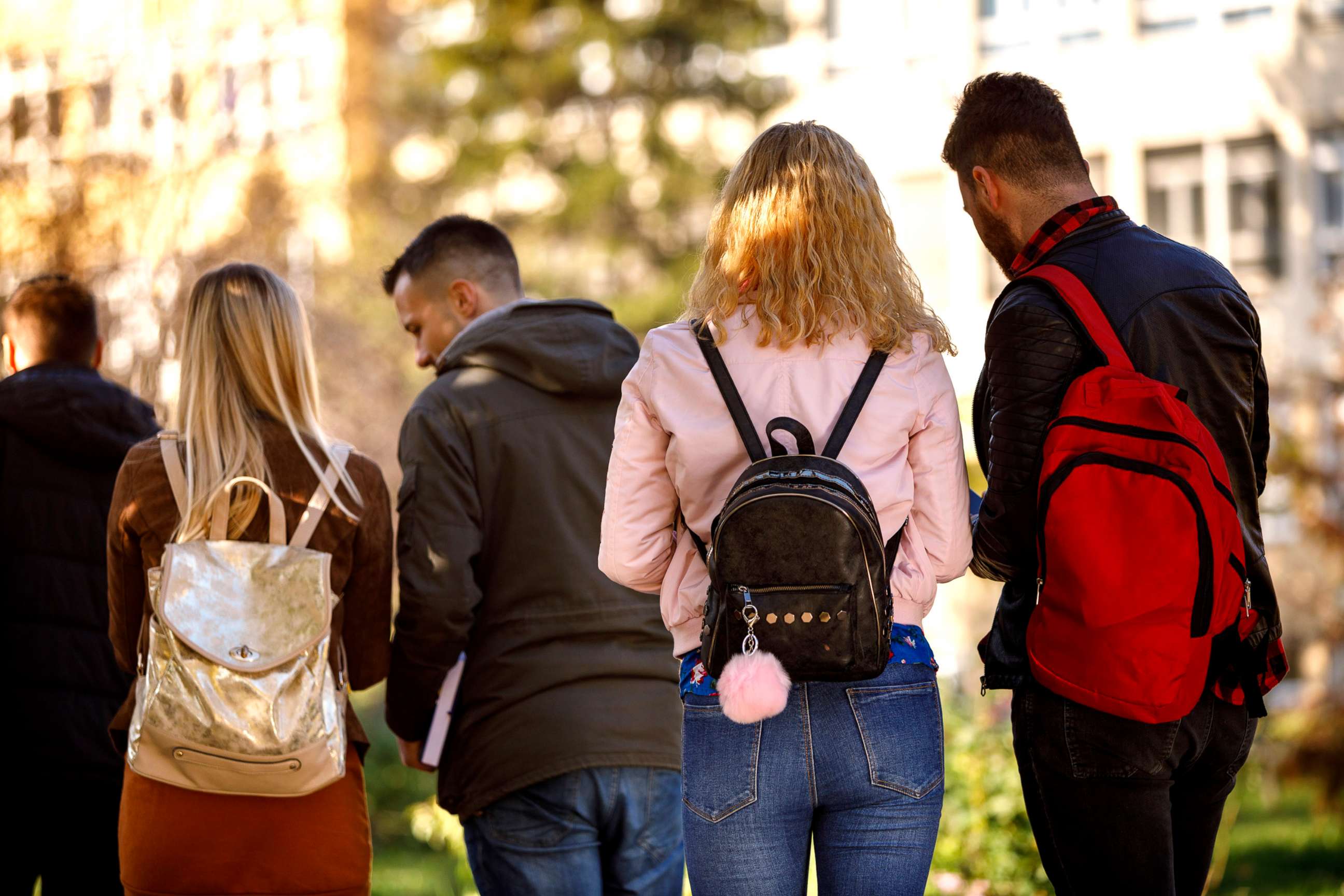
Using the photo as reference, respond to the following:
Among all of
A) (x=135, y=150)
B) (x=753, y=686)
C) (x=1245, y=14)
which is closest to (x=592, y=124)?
(x=1245, y=14)

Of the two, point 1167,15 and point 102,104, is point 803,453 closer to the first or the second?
point 102,104

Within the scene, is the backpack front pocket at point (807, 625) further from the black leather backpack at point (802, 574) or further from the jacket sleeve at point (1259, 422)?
the jacket sleeve at point (1259, 422)

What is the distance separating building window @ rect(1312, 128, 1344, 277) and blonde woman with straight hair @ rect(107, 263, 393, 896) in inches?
717

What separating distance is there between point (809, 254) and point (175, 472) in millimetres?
1626

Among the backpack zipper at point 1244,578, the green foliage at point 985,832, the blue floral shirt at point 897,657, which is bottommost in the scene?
the green foliage at point 985,832

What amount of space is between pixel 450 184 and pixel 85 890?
62.5ft

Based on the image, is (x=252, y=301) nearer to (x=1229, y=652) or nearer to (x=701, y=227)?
(x=1229, y=652)

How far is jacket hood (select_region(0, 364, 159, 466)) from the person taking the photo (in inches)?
158

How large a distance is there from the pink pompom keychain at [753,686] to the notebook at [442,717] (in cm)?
150

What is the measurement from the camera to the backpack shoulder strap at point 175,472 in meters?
3.21

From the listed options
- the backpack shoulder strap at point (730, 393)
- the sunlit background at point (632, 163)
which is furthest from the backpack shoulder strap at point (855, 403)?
the sunlit background at point (632, 163)

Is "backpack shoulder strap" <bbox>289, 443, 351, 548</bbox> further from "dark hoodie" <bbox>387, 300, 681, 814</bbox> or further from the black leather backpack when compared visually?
the black leather backpack

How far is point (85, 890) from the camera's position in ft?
12.9

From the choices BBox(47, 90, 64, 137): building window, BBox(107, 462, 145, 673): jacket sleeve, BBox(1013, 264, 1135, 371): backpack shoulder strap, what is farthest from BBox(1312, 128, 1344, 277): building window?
BBox(107, 462, 145, 673): jacket sleeve
